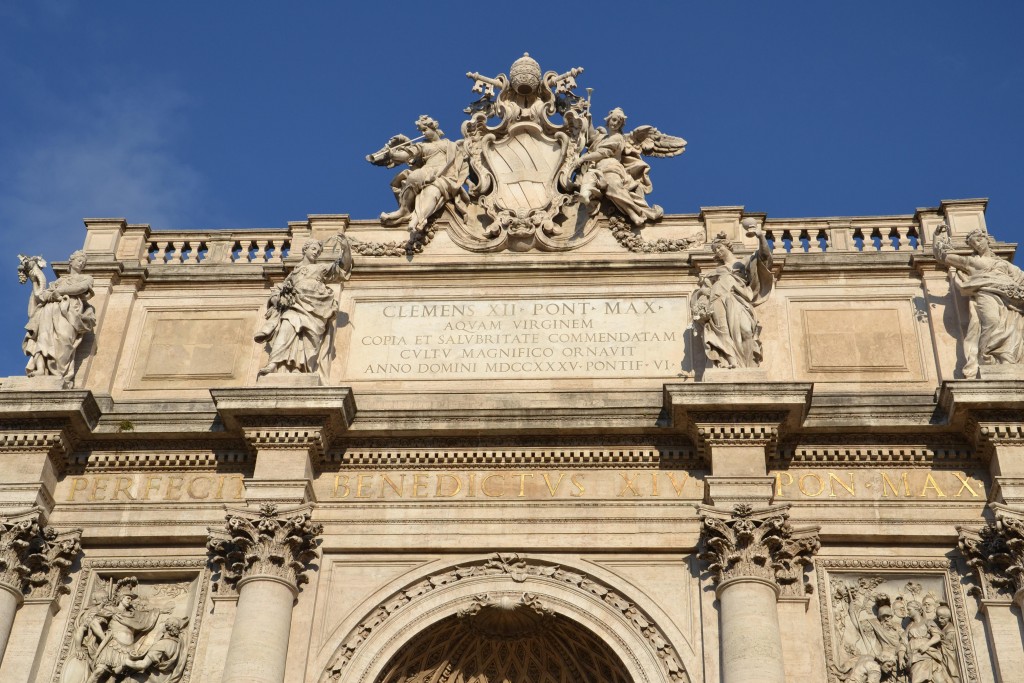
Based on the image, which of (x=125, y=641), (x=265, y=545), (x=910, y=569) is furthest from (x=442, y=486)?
(x=910, y=569)

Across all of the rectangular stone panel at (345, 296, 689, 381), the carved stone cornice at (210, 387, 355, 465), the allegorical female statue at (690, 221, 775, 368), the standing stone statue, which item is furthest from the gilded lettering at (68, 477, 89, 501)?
the allegorical female statue at (690, 221, 775, 368)

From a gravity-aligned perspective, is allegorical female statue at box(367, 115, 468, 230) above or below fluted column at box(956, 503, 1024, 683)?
above

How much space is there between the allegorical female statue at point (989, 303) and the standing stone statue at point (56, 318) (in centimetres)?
1119

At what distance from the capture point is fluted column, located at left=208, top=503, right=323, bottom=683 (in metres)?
16.8

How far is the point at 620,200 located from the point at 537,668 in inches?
256

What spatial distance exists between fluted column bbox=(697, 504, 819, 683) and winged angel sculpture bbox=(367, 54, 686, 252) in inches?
206

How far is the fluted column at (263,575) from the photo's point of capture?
16.8 meters

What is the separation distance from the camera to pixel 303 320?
19.5 m

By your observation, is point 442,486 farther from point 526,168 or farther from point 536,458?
point 526,168

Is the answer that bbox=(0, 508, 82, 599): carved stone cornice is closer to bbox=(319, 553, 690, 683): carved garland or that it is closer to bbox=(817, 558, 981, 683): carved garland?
bbox=(319, 553, 690, 683): carved garland

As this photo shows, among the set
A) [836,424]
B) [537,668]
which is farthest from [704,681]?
[836,424]

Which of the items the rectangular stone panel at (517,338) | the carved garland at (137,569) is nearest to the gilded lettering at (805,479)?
the rectangular stone panel at (517,338)

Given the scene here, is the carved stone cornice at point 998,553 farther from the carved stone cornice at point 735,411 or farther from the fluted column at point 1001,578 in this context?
the carved stone cornice at point 735,411

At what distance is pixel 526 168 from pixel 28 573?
8676 mm
